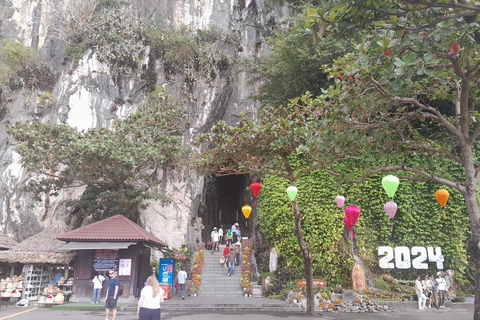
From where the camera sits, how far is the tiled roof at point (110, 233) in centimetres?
1234

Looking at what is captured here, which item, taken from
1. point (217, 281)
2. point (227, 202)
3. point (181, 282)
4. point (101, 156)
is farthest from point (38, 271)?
point (227, 202)

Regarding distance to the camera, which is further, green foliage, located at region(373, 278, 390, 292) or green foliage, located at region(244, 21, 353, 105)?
green foliage, located at region(244, 21, 353, 105)

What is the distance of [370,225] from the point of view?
14.2 meters

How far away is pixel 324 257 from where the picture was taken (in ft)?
44.0

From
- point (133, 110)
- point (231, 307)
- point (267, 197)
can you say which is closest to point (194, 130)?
point (133, 110)

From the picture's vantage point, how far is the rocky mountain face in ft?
61.3

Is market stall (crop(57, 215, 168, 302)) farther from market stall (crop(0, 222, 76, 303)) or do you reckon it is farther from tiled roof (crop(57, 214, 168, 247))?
market stall (crop(0, 222, 76, 303))

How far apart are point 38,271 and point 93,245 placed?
316 cm

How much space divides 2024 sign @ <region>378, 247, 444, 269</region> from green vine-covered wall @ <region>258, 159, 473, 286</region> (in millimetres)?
237

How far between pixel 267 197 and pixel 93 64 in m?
14.4

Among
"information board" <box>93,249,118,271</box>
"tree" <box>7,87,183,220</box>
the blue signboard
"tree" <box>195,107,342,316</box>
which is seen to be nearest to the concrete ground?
"tree" <box>195,107,342,316</box>

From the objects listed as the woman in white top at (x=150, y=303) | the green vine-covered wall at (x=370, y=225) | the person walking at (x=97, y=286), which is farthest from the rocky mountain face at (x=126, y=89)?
the woman in white top at (x=150, y=303)

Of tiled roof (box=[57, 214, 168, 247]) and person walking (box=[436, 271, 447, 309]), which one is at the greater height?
tiled roof (box=[57, 214, 168, 247])

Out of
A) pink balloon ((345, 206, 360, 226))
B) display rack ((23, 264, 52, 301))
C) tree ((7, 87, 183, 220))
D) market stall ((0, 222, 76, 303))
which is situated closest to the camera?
pink balloon ((345, 206, 360, 226))
